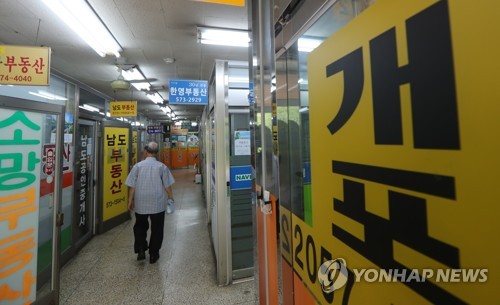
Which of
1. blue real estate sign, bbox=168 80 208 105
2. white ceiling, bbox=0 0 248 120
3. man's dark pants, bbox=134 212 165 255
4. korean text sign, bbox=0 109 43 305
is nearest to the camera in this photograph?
korean text sign, bbox=0 109 43 305

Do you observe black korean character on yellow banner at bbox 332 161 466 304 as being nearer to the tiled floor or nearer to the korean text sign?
the tiled floor

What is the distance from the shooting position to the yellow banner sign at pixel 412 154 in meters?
0.41

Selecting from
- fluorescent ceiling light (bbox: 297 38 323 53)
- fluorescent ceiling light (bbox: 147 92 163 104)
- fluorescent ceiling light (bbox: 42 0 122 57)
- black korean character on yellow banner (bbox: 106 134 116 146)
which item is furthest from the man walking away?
fluorescent ceiling light (bbox: 147 92 163 104)

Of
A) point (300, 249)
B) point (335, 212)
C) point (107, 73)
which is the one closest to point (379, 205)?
point (335, 212)

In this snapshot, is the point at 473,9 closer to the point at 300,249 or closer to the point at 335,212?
the point at 335,212

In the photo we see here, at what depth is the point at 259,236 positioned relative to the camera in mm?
1712

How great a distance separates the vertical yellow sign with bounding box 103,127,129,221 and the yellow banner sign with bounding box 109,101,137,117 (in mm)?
687

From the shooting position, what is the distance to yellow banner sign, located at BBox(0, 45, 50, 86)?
2201 mm

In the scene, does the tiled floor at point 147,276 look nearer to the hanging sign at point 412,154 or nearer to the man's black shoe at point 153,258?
the man's black shoe at point 153,258

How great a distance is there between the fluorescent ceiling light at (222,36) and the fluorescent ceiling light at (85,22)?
122 centimetres

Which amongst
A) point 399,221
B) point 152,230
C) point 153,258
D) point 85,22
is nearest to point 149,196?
point 152,230

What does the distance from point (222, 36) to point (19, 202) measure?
9.53ft

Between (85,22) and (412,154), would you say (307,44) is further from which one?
(85,22)

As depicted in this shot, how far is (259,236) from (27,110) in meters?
2.16
